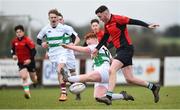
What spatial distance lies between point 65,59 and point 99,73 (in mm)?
2553

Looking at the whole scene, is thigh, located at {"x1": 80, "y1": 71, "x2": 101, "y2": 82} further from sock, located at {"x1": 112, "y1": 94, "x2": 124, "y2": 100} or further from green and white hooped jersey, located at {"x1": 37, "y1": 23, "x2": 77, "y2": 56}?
green and white hooped jersey, located at {"x1": 37, "y1": 23, "x2": 77, "y2": 56}

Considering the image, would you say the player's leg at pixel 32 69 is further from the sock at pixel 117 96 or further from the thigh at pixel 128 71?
the sock at pixel 117 96

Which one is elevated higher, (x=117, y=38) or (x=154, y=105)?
(x=117, y=38)

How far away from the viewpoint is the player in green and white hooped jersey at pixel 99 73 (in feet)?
52.4

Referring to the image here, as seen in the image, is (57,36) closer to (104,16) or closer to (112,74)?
(104,16)

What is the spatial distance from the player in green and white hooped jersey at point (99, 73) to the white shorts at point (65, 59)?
1.88 meters

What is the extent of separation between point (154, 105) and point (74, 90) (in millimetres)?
1920

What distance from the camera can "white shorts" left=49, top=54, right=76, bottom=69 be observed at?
18453 mm

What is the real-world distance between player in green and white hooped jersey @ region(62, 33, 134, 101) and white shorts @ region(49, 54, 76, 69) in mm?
1883

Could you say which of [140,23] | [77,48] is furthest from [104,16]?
[77,48]

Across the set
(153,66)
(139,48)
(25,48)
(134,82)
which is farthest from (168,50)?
(134,82)

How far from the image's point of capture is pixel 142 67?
1284 inches

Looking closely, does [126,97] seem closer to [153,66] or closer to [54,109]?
[54,109]

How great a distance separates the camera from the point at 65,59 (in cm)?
1853
